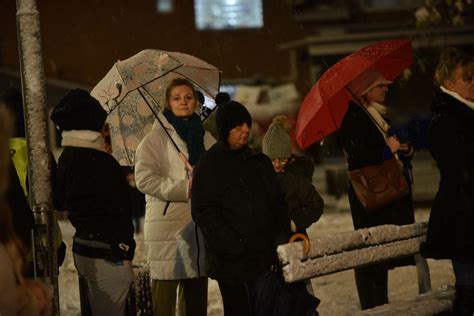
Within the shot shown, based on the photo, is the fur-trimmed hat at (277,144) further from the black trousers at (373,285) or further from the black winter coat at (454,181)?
the black trousers at (373,285)

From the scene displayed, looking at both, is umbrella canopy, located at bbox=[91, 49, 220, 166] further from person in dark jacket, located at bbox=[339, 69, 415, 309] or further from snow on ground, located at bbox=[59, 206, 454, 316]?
snow on ground, located at bbox=[59, 206, 454, 316]

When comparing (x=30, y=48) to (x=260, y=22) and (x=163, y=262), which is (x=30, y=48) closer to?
(x=163, y=262)

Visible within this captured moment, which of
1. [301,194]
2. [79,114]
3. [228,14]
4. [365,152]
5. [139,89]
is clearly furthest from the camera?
[228,14]

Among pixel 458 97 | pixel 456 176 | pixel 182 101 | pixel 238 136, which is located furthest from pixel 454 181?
pixel 182 101

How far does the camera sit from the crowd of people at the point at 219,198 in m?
6.04

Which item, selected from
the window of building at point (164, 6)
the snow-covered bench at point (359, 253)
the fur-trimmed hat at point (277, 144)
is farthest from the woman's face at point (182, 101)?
the window of building at point (164, 6)

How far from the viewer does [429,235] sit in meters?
6.66

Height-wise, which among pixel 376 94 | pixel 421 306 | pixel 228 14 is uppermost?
pixel 228 14

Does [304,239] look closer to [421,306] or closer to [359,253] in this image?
[359,253]

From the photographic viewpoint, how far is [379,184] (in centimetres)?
738

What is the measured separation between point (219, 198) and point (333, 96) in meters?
1.99

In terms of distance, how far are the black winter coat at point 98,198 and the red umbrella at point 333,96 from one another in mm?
2058

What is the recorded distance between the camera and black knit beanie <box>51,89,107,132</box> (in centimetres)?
613

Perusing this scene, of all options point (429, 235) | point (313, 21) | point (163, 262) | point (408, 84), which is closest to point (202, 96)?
point (163, 262)
